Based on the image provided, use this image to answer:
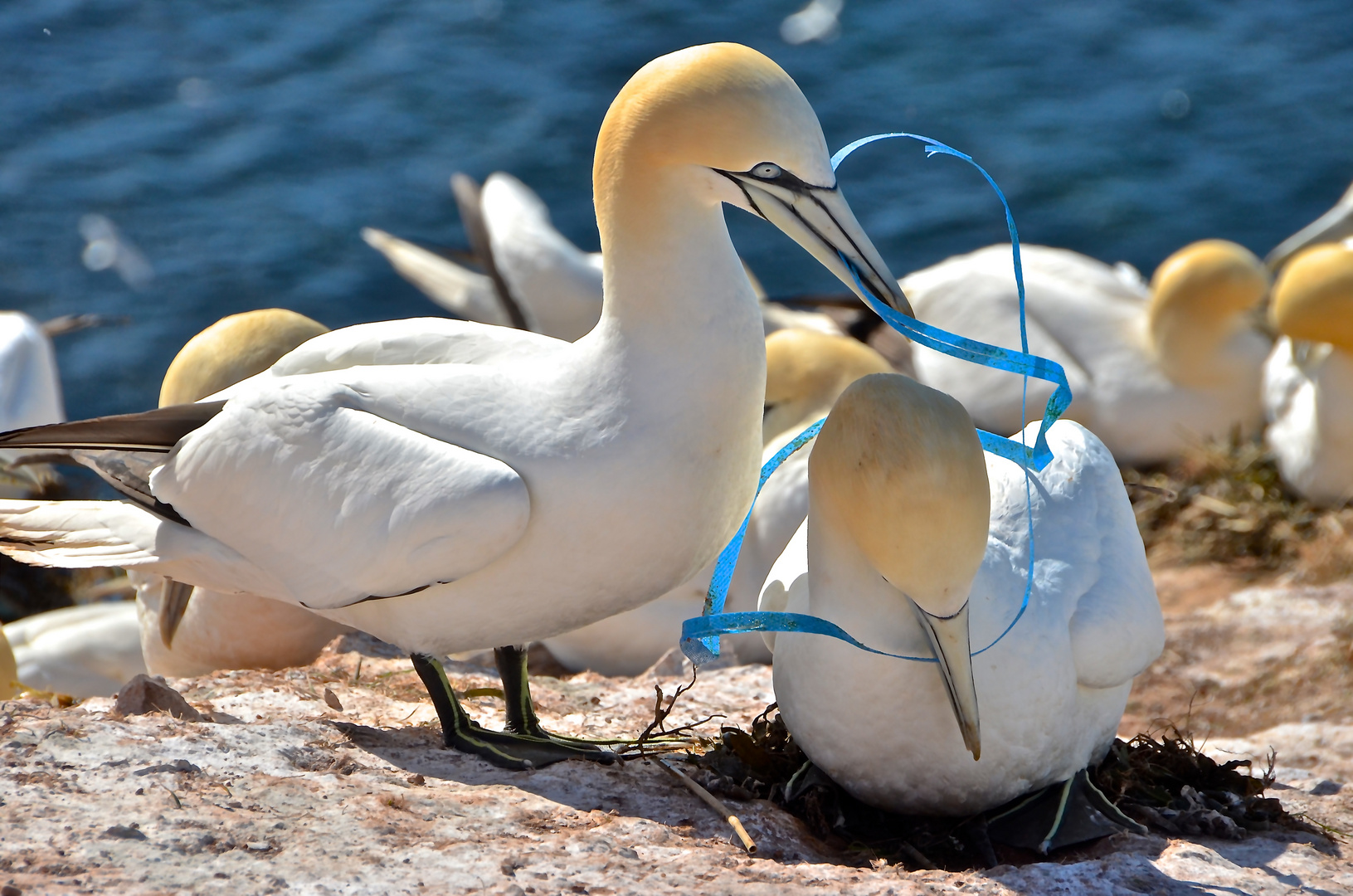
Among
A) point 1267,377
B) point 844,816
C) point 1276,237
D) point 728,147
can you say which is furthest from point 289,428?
point 1276,237

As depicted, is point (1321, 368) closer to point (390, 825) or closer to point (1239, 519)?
point (1239, 519)

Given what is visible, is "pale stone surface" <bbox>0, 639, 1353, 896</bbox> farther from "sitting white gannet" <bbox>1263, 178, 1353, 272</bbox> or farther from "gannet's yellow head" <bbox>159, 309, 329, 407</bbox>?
"sitting white gannet" <bbox>1263, 178, 1353, 272</bbox>

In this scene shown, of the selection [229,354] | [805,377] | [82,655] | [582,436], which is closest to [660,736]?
[582,436]

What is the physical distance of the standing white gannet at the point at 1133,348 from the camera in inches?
289

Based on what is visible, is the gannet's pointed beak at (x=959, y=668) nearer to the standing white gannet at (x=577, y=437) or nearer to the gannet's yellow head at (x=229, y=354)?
the standing white gannet at (x=577, y=437)

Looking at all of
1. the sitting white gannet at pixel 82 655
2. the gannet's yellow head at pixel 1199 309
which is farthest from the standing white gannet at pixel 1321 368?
the sitting white gannet at pixel 82 655

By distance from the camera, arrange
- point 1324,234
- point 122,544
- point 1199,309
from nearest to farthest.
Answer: point 122,544, point 1199,309, point 1324,234

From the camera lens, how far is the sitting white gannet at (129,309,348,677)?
4.43 meters

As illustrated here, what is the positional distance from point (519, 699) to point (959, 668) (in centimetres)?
115

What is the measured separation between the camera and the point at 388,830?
2.90 metres

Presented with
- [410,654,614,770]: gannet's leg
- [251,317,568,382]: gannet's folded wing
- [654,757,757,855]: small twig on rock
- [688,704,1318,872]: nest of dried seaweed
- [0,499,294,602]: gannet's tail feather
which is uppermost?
[251,317,568,382]: gannet's folded wing

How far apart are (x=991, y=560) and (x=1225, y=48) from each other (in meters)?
11.1

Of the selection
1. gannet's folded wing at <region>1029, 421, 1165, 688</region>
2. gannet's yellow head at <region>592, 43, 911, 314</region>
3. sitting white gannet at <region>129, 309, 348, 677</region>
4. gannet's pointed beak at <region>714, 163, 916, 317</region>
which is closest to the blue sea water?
sitting white gannet at <region>129, 309, 348, 677</region>

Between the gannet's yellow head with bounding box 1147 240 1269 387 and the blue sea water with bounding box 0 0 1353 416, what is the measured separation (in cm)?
300
